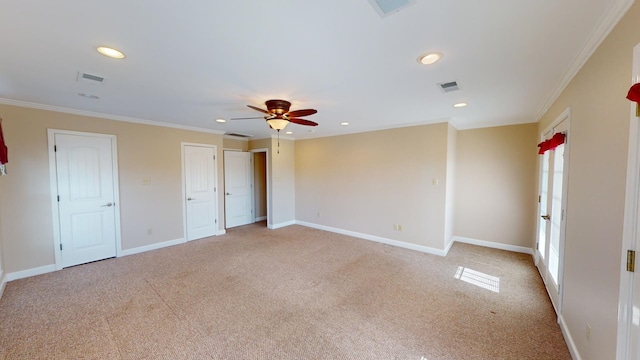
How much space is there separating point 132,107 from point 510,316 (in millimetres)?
5408

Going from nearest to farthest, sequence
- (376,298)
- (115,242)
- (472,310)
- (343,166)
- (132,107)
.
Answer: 1. (472,310)
2. (376,298)
3. (132,107)
4. (115,242)
5. (343,166)

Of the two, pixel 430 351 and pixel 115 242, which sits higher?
pixel 115 242

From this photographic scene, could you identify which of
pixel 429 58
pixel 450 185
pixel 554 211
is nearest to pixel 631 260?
pixel 429 58

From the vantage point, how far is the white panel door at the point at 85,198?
11.8 feet

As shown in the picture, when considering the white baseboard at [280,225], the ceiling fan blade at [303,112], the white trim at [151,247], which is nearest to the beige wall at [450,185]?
the ceiling fan blade at [303,112]

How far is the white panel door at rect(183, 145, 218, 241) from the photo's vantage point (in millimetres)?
5004

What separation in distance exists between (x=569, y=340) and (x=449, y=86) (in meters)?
2.53

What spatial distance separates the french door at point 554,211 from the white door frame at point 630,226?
1.21 m

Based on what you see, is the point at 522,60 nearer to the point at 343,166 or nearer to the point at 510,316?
the point at 510,316

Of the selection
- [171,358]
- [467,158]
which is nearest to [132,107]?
[171,358]

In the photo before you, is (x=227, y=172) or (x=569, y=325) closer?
(x=569, y=325)

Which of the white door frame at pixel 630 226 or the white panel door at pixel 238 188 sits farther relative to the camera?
the white panel door at pixel 238 188

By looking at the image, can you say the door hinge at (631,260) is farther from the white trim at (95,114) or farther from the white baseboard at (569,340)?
the white trim at (95,114)

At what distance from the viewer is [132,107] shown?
11.2ft
